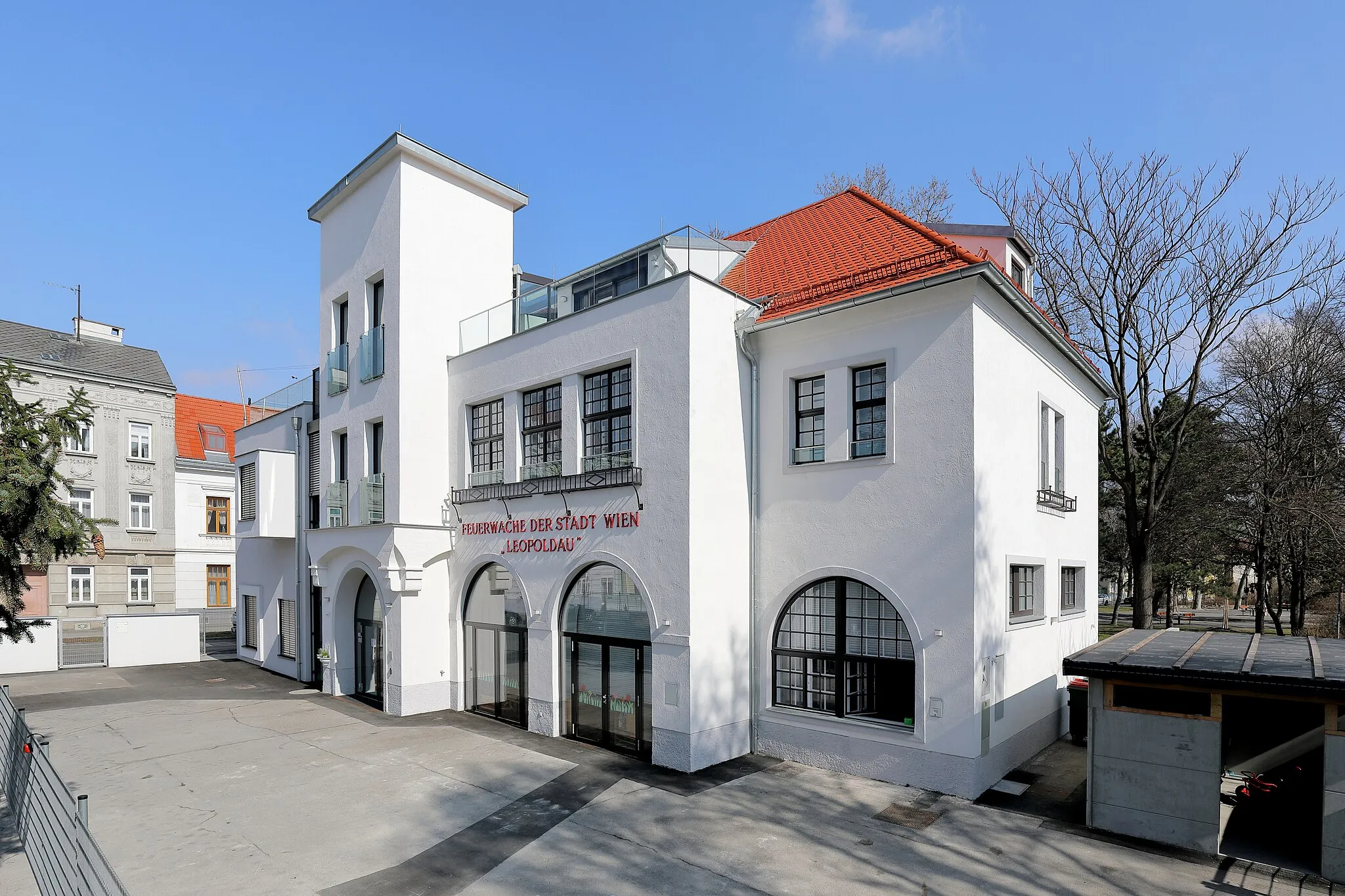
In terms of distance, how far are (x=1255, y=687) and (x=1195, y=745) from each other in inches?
41.0

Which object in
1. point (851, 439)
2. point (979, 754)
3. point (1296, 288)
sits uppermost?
point (1296, 288)

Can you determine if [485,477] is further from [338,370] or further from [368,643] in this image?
[368,643]

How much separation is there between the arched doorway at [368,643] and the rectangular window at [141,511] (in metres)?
21.1

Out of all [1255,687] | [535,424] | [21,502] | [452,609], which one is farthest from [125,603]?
[1255,687]

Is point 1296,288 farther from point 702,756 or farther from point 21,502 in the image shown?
point 21,502

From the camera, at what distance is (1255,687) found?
8.27 metres

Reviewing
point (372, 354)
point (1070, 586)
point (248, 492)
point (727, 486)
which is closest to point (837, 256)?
point (727, 486)

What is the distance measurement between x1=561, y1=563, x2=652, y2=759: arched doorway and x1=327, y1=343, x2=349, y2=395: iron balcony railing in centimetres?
867

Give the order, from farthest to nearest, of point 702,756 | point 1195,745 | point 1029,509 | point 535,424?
1. point 535,424
2. point 1029,509
3. point 702,756
4. point 1195,745

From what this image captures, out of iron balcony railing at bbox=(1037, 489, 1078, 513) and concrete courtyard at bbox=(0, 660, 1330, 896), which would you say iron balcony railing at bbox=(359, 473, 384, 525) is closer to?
concrete courtyard at bbox=(0, 660, 1330, 896)

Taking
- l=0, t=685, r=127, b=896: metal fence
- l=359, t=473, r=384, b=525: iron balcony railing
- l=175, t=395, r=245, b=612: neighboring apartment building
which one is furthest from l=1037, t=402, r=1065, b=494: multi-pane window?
l=175, t=395, r=245, b=612: neighboring apartment building

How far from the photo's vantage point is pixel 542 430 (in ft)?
49.1

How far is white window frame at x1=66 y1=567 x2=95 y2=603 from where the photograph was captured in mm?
31219

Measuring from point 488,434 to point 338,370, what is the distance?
5.06 meters
